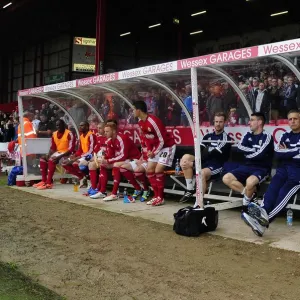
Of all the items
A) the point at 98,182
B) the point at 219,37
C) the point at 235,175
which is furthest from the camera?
the point at 219,37

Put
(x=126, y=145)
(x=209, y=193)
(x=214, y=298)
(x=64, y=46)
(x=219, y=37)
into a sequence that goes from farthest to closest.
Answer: (x=219, y=37) → (x=64, y=46) → (x=126, y=145) → (x=209, y=193) → (x=214, y=298)

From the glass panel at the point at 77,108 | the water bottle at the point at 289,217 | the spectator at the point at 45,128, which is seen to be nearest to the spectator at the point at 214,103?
the water bottle at the point at 289,217

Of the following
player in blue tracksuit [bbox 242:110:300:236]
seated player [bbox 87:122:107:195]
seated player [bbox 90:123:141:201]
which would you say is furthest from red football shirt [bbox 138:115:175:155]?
player in blue tracksuit [bbox 242:110:300:236]

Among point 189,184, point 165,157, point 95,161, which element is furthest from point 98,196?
point 189,184

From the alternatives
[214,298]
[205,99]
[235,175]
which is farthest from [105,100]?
[214,298]

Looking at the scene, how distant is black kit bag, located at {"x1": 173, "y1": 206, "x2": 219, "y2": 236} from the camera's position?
5.36m

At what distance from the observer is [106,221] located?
6305mm

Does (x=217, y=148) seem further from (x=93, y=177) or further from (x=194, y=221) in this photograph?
(x=93, y=177)

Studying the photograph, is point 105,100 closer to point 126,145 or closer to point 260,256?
point 126,145

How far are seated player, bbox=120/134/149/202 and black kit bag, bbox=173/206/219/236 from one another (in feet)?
7.72

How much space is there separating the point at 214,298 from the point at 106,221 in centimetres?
306

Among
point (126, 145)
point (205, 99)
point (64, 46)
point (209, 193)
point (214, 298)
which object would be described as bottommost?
point (214, 298)

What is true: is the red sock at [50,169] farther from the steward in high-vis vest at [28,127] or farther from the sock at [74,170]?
the steward in high-vis vest at [28,127]

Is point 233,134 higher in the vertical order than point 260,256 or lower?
higher
